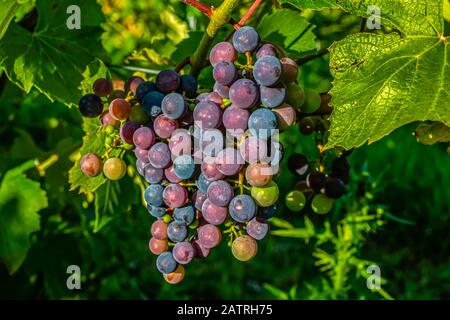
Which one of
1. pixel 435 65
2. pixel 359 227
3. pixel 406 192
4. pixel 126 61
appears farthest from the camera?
pixel 406 192

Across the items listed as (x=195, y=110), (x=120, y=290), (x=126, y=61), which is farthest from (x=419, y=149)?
(x=195, y=110)

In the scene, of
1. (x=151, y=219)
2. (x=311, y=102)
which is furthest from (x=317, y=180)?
(x=151, y=219)

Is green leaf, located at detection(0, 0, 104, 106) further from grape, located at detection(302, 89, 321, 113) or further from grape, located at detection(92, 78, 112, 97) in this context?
grape, located at detection(302, 89, 321, 113)

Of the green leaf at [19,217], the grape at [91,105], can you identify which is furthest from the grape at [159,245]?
the green leaf at [19,217]

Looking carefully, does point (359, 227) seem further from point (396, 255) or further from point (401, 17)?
point (401, 17)

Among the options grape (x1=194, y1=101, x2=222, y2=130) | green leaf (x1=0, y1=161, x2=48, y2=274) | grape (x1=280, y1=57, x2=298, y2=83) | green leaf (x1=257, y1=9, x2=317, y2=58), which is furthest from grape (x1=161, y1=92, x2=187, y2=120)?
green leaf (x1=0, y1=161, x2=48, y2=274)

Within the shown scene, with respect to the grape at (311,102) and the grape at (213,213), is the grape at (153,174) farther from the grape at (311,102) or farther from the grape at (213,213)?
the grape at (311,102)

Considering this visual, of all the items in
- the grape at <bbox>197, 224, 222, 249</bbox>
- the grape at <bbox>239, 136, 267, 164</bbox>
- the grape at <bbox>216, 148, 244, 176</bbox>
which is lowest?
the grape at <bbox>197, 224, 222, 249</bbox>
